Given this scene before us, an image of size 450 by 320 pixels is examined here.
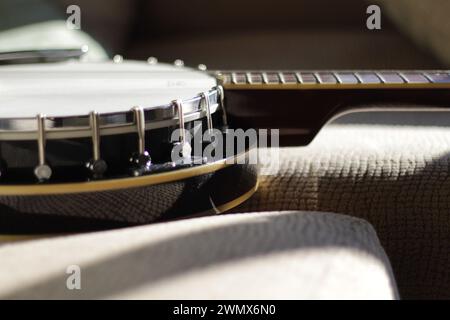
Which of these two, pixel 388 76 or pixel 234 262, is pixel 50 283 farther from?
pixel 388 76

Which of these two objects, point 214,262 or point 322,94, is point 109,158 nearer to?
point 214,262

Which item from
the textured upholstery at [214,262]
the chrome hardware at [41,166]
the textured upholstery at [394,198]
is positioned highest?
the chrome hardware at [41,166]

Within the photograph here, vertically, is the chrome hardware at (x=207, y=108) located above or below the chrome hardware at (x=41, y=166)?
above

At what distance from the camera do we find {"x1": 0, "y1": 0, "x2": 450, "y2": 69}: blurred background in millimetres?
1045

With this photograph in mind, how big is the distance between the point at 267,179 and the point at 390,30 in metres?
0.57

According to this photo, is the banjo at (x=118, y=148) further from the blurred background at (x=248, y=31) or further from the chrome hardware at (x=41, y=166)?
the blurred background at (x=248, y=31)

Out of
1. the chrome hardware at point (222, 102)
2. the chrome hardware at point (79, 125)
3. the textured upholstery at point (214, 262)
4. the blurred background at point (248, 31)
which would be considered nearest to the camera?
the textured upholstery at point (214, 262)

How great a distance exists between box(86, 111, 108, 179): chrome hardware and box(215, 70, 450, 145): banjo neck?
8.1 inches

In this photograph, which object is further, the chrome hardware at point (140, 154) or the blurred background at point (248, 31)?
the blurred background at point (248, 31)

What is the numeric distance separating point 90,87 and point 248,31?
0.62 meters

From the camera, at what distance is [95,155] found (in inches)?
22.2

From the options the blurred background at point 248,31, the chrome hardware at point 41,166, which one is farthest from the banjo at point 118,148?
the blurred background at point 248,31

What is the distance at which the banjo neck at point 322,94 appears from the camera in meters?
0.74

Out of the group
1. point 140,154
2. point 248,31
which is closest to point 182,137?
point 140,154
